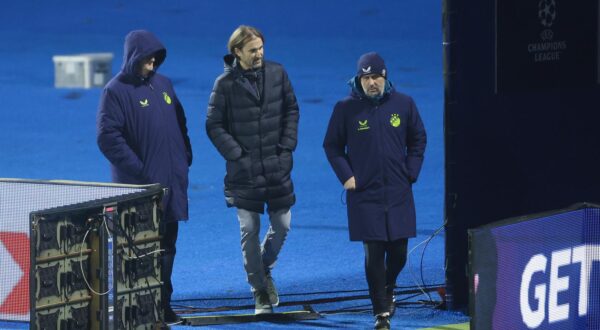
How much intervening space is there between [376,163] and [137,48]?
173cm

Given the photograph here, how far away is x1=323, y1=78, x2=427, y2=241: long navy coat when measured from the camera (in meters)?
8.69

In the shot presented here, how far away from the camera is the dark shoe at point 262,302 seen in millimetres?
9164

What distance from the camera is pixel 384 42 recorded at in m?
25.9

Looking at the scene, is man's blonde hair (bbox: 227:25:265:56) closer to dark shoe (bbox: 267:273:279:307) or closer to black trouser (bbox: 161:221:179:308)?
black trouser (bbox: 161:221:179:308)

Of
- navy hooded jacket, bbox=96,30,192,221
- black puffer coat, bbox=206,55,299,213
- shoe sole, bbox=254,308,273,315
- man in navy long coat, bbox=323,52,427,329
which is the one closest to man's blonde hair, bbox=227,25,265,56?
black puffer coat, bbox=206,55,299,213

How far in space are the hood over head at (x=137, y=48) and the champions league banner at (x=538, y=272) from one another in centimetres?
307

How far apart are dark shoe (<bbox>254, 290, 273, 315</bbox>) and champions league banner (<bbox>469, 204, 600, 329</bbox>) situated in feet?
8.52

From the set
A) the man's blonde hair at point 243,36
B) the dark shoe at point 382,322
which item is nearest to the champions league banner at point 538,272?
the dark shoe at point 382,322

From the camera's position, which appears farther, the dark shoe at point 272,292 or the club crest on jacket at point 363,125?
the dark shoe at point 272,292

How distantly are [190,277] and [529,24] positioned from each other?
131 inches

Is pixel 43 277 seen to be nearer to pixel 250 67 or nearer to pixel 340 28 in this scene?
pixel 250 67

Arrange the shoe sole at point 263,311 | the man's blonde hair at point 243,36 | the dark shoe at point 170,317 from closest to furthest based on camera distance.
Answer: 1. the man's blonde hair at point 243,36
2. the dark shoe at point 170,317
3. the shoe sole at point 263,311

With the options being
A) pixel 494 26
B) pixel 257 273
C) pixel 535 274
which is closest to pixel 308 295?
pixel 257 273

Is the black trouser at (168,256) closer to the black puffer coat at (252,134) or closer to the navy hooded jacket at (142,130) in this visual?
the navy hooded jacket at (142,130)
